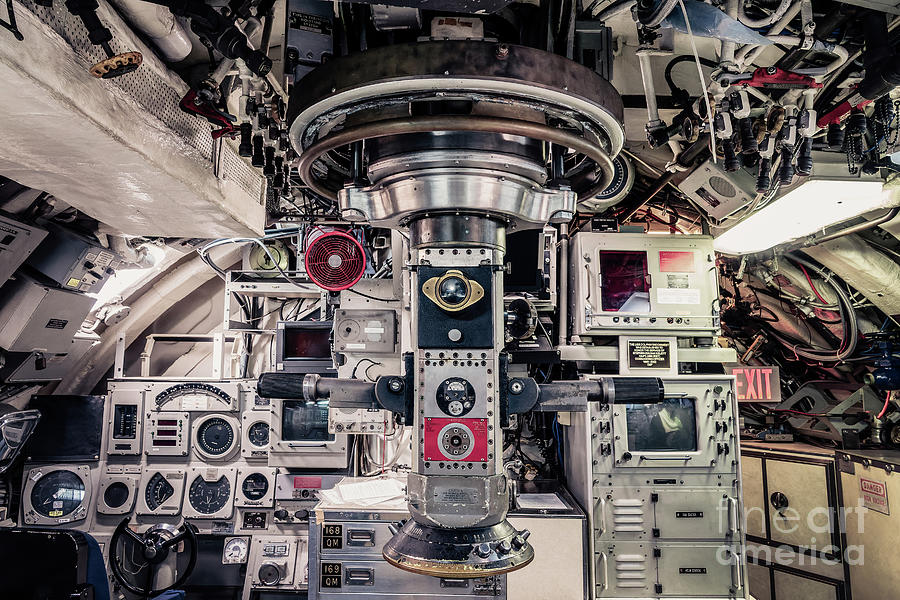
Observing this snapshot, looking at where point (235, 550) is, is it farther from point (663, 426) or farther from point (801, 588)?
point (801, 588)

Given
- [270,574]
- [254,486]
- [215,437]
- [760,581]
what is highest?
[215,437]

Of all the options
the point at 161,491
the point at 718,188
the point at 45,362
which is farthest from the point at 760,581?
the point at 45,362

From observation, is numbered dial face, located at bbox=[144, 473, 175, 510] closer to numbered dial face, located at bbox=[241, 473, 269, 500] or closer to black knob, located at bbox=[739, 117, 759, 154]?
numbered dial face, located at bbox=[241, 473, 269, 500]

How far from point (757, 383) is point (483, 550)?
3865 millimetres

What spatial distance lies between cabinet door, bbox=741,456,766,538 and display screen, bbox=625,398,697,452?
1.47 m

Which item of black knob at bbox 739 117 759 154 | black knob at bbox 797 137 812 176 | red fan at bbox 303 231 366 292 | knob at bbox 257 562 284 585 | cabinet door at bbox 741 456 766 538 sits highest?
black knob at bbox 739 117 759 154

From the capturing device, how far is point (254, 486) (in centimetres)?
457

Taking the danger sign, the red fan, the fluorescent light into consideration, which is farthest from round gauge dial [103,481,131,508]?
the danger sign

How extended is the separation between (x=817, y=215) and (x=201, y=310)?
531 cm

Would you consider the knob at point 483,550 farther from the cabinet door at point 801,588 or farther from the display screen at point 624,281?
the cabinet door at point 801,588

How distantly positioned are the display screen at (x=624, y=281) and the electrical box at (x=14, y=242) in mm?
3538

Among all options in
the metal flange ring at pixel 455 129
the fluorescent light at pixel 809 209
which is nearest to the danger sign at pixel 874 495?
the fluorescent light at pixel 809 209

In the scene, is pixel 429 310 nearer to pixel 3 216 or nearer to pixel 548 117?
pixel 548 117

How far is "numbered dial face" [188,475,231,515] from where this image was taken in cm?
458
